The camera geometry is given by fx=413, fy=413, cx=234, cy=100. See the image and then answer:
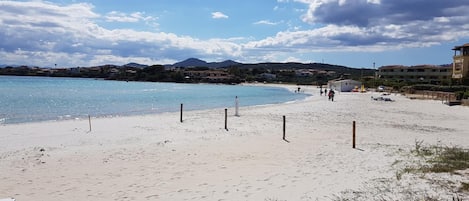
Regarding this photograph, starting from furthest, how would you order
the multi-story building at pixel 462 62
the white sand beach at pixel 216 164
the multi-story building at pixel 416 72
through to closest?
the multi-story building at pixel 416 72 → the multi-story building at pixel 462 62 → the white sand beach at pixel 216 164

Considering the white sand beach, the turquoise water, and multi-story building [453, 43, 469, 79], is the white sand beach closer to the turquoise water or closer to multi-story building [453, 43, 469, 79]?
the turquoise water

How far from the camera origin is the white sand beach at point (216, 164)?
25.9 feet

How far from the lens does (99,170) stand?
32.3 feet

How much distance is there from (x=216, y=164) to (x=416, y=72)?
319 ft

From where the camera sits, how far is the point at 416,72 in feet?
319

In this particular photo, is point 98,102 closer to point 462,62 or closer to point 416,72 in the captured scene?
point 462,62

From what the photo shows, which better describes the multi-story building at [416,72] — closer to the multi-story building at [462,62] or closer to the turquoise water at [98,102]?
the multi-story building at [462,62]

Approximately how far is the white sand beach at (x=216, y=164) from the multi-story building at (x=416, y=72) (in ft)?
267

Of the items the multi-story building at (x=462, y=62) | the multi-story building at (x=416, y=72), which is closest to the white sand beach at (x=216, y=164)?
the multi-story building at (x=462, y=62)

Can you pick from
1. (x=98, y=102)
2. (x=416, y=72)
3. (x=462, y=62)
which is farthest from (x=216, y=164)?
(x=416, y=72)

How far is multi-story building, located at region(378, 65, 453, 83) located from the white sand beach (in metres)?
81.3

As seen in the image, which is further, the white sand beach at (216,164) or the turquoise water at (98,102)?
the turquoise water at (98,102)

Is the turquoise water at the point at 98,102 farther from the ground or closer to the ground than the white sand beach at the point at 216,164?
closer to the ground

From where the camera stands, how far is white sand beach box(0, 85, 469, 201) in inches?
311
